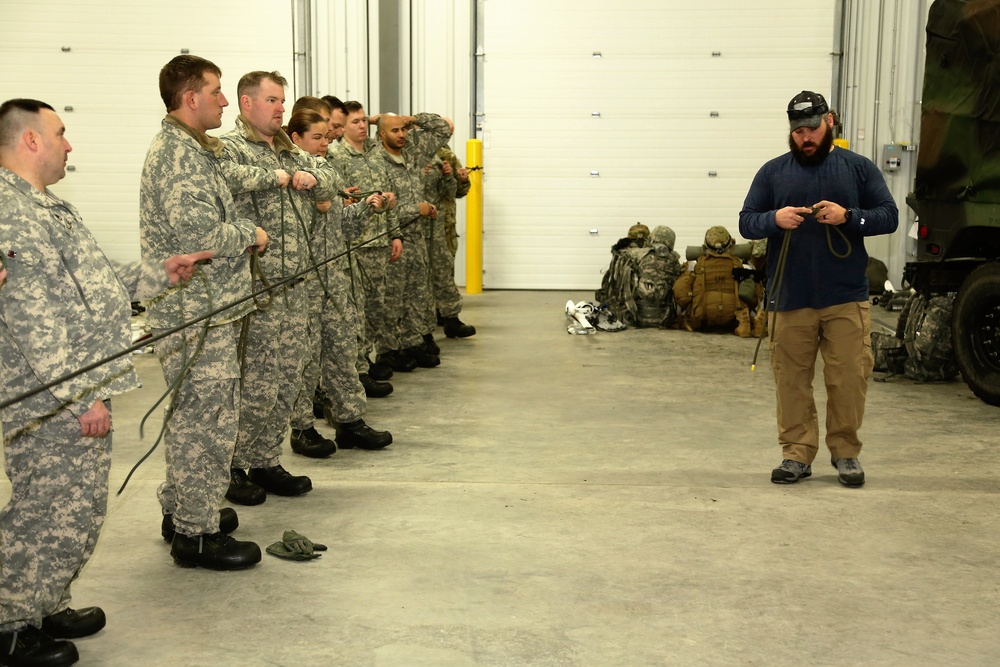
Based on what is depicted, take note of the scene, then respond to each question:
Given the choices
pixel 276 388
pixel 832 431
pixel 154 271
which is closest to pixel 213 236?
pixel 154 271

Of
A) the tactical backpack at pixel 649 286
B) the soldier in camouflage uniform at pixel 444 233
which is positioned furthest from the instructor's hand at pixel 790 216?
the tactical backpack at pixel 649 286

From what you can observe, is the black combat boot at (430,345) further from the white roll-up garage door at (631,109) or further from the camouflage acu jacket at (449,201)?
the white roll-up garage door at (631,109)

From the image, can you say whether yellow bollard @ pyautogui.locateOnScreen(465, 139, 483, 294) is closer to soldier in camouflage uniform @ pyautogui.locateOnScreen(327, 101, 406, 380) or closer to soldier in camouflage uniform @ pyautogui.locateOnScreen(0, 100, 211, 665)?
soldier in camouflage uniform @ pyautogui.locateOnScreen(327, 101, 406, 380)

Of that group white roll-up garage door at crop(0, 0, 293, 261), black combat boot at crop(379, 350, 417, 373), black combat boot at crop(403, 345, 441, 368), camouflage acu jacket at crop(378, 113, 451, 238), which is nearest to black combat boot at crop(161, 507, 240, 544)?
camouflage acu jacket at crop(378, 113, 451, 238)

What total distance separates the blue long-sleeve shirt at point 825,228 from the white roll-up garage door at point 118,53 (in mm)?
9623

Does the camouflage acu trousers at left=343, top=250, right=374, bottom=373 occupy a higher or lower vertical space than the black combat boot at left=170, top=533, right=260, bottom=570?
higher

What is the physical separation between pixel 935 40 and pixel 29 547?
7.09 meters

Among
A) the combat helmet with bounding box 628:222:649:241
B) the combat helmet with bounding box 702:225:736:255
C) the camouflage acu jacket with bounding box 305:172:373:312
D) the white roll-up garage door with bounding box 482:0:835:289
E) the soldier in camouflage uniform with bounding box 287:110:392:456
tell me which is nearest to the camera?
the camouflage acu jacket with bounding box 305:172:373:312

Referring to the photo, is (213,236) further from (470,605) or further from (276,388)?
(470,605)

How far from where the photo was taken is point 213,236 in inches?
158

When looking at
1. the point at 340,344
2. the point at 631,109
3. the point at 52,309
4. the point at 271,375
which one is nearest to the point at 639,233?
the point at 631,109

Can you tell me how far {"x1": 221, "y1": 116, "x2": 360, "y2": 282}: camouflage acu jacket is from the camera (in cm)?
487

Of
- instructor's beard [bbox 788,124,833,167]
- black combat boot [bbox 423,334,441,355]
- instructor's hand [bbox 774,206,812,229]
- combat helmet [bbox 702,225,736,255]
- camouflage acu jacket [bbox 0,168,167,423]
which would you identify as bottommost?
black combat boot [bbox 423,334,441,355]

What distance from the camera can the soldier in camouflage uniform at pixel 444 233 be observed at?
9727mm
